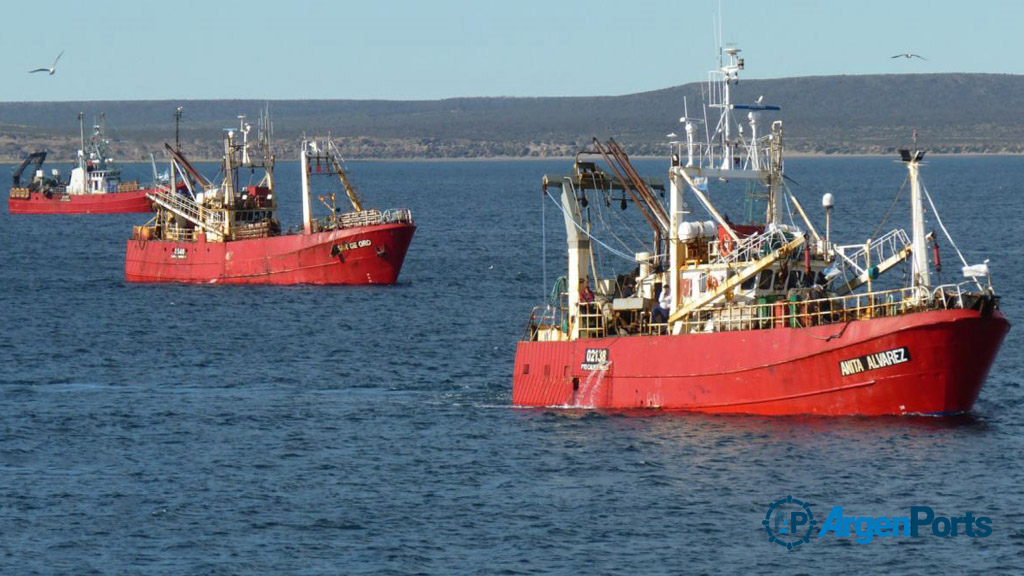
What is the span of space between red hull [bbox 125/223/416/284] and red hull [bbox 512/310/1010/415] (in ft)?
127

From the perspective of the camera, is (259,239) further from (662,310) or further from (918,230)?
(918,230)

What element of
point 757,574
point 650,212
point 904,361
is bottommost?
point 757,574

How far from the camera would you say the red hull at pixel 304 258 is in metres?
85.9

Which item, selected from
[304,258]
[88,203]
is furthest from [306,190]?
[88,203]

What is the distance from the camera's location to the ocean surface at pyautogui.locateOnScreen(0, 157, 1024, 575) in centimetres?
3509

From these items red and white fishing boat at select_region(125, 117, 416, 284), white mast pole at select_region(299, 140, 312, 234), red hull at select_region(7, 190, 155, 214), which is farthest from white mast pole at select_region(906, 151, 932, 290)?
red hull at select_region(7, 190, 155, 214)

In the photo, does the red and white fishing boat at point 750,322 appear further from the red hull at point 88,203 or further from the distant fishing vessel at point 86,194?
the red hull at point 88,203

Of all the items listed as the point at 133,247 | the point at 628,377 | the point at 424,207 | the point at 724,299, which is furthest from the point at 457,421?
the point at 424,207

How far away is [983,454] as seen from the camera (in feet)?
137

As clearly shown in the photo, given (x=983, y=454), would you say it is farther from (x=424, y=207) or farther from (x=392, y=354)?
(x=424, y=207)

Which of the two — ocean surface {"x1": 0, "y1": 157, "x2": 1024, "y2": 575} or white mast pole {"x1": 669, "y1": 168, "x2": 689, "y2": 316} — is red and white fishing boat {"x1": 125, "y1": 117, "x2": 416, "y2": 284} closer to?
ocean surface {"x1": 0, "y1": 157, "x2": 1024, "y2": 575}

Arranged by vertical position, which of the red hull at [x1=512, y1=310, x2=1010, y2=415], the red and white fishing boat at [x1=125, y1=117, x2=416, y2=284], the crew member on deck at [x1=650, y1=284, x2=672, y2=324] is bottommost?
the red hull at [x1=512, y1=310, x2=1010, y2=415]

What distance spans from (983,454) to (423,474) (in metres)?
13.1

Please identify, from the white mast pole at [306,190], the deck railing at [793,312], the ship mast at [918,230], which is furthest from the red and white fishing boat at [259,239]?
the ship mast at [918,230]
